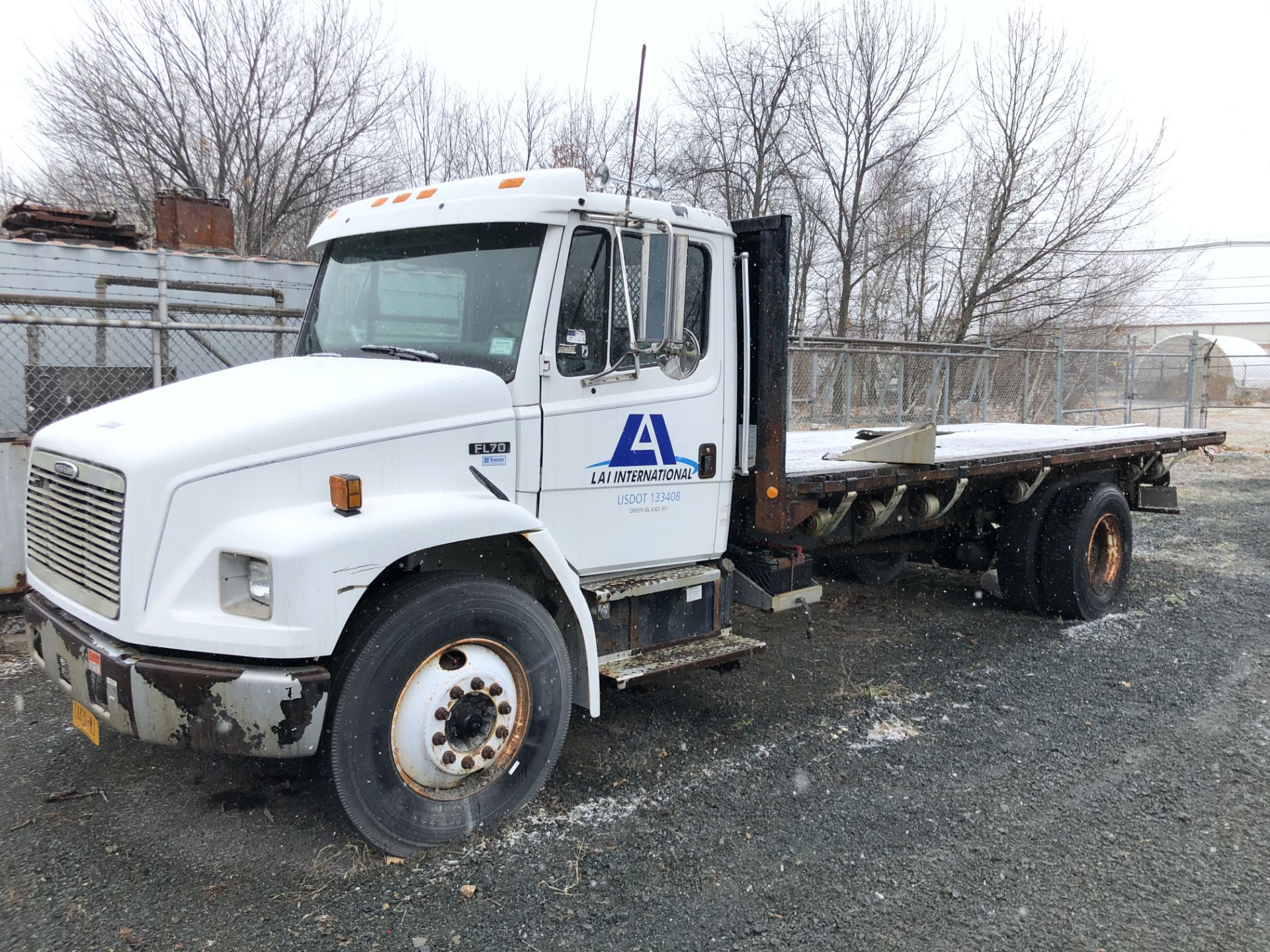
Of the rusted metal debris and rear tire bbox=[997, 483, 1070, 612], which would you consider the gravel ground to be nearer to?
rear tire bbox=[997, 483, 1070, 612]

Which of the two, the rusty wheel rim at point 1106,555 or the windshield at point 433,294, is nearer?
the windshield at point 433,294

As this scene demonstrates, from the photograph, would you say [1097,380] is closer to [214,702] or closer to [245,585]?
[245,585]

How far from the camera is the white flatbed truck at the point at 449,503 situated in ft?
10.5

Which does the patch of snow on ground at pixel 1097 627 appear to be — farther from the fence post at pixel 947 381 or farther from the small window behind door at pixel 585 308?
the fence post at pixel 947 381

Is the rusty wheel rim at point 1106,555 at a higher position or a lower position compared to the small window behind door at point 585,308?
lower

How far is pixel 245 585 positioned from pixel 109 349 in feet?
26.8

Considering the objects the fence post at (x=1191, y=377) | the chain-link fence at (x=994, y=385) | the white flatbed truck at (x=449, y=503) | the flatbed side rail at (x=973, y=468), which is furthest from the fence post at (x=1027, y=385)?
the white flatbed truck at (x=449, y=503)

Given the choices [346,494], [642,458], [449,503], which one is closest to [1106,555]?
[642,458]

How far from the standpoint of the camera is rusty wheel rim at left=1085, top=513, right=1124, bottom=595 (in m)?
7.31

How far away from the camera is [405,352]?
400 cm

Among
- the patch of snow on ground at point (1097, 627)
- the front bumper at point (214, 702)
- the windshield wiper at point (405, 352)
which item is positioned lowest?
the patch of snow on ground at point (1097, 627)

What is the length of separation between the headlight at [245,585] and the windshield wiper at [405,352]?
1173 mm

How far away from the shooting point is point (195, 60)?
18.5 metres

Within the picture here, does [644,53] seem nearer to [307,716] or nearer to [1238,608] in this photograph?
[307,716]
